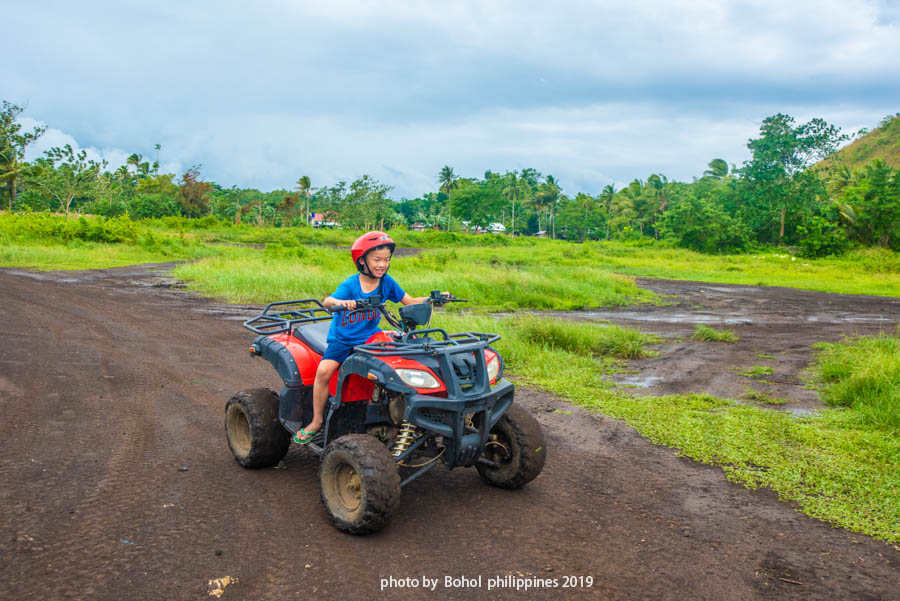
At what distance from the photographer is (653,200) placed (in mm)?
80438

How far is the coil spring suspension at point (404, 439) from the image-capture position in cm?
410

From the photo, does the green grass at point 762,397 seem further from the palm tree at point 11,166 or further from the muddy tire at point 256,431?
the palm tree at point 11,166

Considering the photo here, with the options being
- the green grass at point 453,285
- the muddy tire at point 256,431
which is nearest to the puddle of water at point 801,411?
the muddy tire at point 256,431

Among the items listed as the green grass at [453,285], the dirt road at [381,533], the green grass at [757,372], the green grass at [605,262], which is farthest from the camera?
the green grass at [605,262]

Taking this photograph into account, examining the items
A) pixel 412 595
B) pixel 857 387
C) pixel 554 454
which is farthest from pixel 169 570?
pixel 857 387

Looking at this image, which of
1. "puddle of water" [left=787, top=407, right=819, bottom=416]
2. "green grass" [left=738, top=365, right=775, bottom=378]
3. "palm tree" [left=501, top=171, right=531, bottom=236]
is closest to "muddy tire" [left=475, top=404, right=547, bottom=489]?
"puddle of water" [left=787, top=407, right=819, bottom=416]

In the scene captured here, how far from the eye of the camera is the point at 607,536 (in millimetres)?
3914

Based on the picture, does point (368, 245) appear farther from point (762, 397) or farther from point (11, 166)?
point (11, 166)

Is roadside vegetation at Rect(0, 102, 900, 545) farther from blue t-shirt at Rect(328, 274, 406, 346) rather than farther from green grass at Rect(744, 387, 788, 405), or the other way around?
blue t-shirt at Rect(328, 274, 406, 346)

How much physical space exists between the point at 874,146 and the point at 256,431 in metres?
109

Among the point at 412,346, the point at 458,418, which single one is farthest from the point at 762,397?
the point at 412,346

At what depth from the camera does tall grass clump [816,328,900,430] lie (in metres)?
6.44

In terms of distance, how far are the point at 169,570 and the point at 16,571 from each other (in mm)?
768

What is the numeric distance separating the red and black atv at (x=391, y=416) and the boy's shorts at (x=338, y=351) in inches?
4.2
